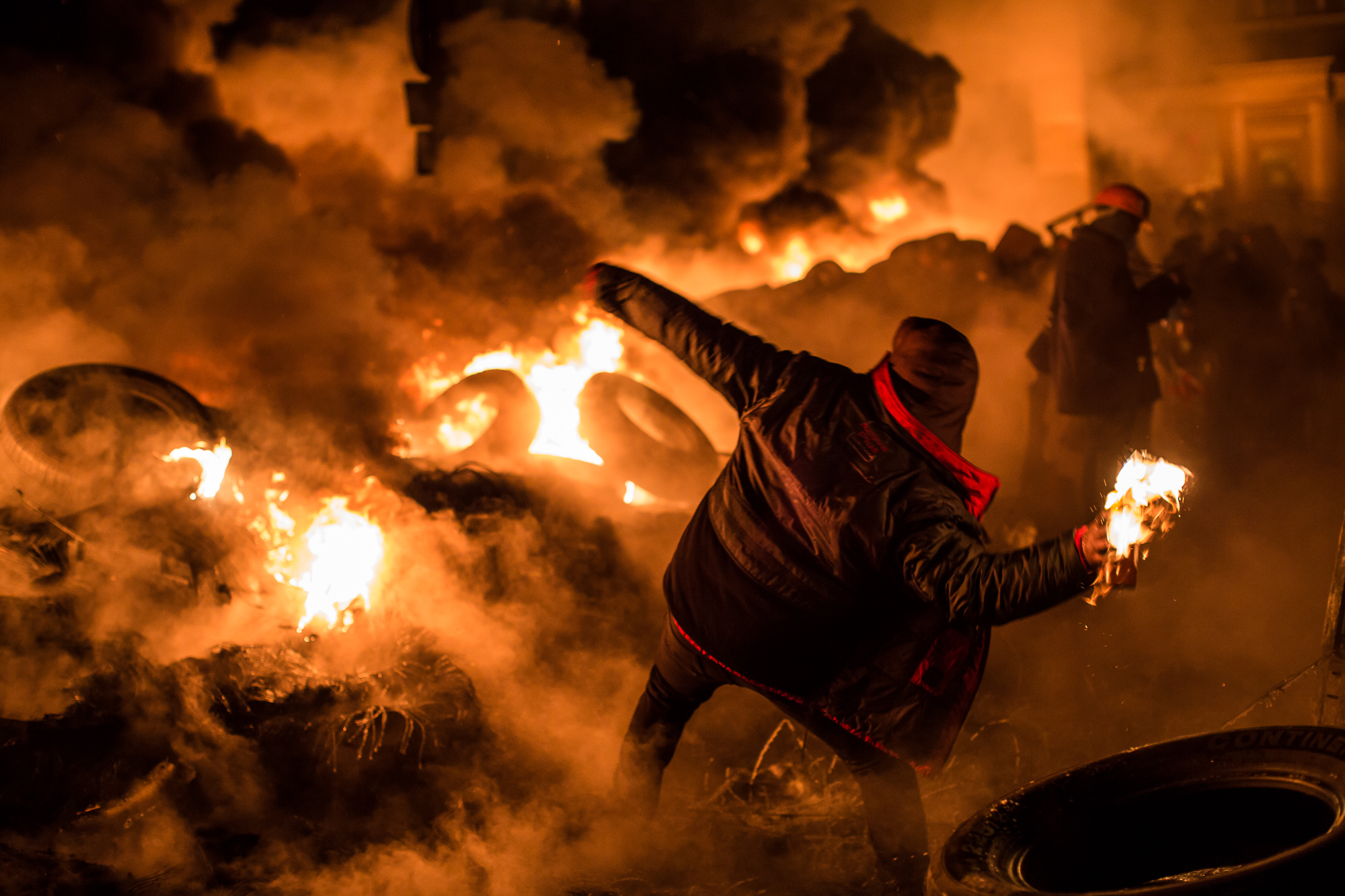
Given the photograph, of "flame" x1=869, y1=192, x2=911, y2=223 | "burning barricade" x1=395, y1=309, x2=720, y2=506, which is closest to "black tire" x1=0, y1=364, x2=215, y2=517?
"burning barricade" x1=395, y1=309, x2=720, y2=506

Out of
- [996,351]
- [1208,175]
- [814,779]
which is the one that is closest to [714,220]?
[996,351]

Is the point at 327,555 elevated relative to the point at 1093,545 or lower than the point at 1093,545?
elevated

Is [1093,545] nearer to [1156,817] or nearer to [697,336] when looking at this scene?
[1156,817]

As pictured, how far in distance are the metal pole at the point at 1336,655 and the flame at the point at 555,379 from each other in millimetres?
3658

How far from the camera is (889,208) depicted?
39.9ft

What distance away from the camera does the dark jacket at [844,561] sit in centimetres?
233

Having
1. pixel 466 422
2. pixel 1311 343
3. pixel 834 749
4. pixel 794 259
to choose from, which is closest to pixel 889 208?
pixel 794 259

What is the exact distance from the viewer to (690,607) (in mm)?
2736

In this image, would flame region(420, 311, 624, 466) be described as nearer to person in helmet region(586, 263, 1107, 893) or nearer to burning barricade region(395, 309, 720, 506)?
burning barricade region(395, 309, 720, 506)

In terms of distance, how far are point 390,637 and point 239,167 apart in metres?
4.79

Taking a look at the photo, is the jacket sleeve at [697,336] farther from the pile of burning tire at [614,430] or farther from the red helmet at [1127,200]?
the red helmet at [1127,200]

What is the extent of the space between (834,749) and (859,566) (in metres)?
0.65

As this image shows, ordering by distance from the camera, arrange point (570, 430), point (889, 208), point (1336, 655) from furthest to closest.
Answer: point (889, 208)
point (570, 430)
point (1336, 655)

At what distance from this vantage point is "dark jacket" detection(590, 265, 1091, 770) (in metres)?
2.33
